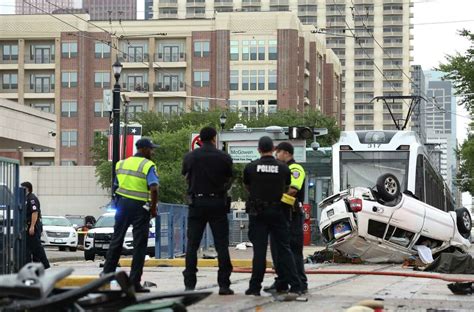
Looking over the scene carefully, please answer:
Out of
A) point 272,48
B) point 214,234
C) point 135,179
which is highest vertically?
point 272,48

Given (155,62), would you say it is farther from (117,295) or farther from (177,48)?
(117,295)

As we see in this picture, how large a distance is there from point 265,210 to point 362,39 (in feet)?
495

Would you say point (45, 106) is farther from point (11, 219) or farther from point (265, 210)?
point (265, 210)

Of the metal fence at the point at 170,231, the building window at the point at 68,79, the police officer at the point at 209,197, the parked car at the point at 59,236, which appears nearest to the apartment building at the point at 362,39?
the building window at the point at 68,79

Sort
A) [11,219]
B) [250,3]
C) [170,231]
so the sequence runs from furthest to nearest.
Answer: [250,3], [170,231], [11,219]

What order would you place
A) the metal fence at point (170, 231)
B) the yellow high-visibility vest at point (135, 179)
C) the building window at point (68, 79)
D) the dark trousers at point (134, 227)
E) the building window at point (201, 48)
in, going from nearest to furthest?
1. the dark trousers at point (134, 227)
2. the yellow high-visibility vest at point (135, 179)
3. the metal fence at point (170, 231)
4. the building window at point (68, 79)
5. the building window at point (201, 48)

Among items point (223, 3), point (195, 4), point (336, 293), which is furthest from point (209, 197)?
point (195, 4)

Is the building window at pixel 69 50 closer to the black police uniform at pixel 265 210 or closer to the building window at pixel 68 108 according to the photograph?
the building window at pixel 68 108

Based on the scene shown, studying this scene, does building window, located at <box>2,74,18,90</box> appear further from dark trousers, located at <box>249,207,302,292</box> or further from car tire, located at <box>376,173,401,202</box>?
dark trousers, located at <box>249,207,302,292</box>

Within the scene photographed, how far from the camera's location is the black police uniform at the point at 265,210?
11.0m

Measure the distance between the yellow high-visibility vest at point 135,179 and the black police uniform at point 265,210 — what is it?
128 centimetres

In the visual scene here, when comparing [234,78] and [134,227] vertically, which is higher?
[234,78]

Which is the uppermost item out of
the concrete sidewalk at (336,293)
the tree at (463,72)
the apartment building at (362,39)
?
the apartment building at (362,39)

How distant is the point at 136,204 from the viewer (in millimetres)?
11492
